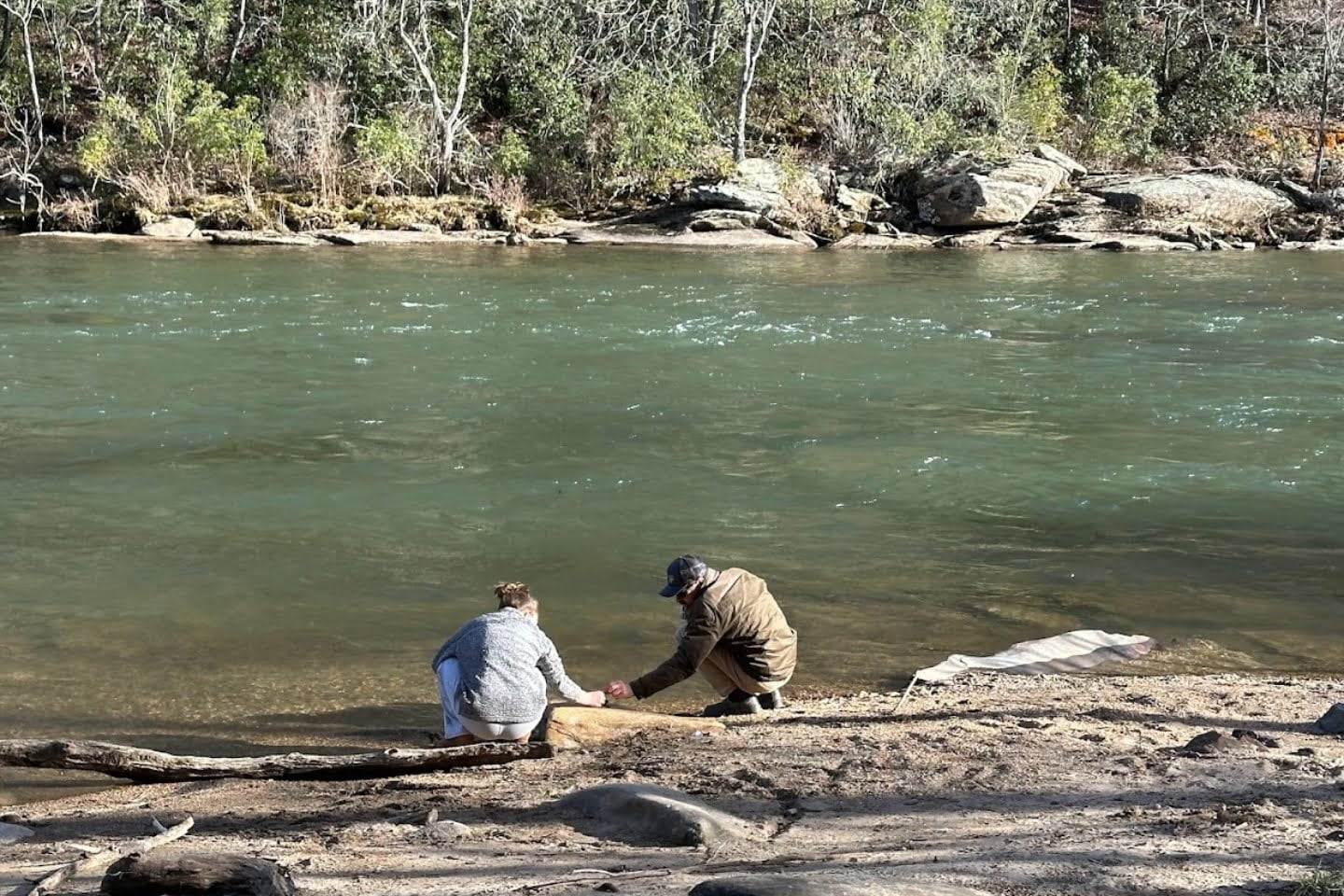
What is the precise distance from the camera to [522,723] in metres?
6.75

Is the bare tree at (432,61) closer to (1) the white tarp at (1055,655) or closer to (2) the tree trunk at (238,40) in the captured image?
(2) the tree trunk at (238,40)

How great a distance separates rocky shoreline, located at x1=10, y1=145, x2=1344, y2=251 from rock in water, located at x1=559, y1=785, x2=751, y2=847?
88.5 ft

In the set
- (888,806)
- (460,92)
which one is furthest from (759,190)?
(888,806)

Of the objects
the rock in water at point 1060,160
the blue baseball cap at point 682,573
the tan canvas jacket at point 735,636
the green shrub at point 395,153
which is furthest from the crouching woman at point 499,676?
the rock in water at point 1060,160

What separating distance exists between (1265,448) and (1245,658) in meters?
5.81

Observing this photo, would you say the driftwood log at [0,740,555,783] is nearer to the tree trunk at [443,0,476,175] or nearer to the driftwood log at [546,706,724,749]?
the driftwood log at [546,706,724,749]

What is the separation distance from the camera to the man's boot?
7.29 meters

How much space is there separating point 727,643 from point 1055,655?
2.25 metres

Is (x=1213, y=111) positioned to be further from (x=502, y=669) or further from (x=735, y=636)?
(x=502, y=669)

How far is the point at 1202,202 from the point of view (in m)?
34.1

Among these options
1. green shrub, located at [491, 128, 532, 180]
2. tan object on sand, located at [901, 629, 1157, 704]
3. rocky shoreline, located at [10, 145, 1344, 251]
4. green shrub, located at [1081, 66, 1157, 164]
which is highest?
green shrub, located at [1081, 66, 1157, 164]

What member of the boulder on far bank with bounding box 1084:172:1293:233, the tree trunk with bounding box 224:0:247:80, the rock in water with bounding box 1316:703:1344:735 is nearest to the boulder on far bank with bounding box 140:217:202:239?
the tree trunk with bounding box 224:0:247:80

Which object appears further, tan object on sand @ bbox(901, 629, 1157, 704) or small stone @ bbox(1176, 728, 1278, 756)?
tan object on sand @ bbox(901, 629, 1157, 704)

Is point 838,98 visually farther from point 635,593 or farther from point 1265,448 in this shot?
point 635,593
